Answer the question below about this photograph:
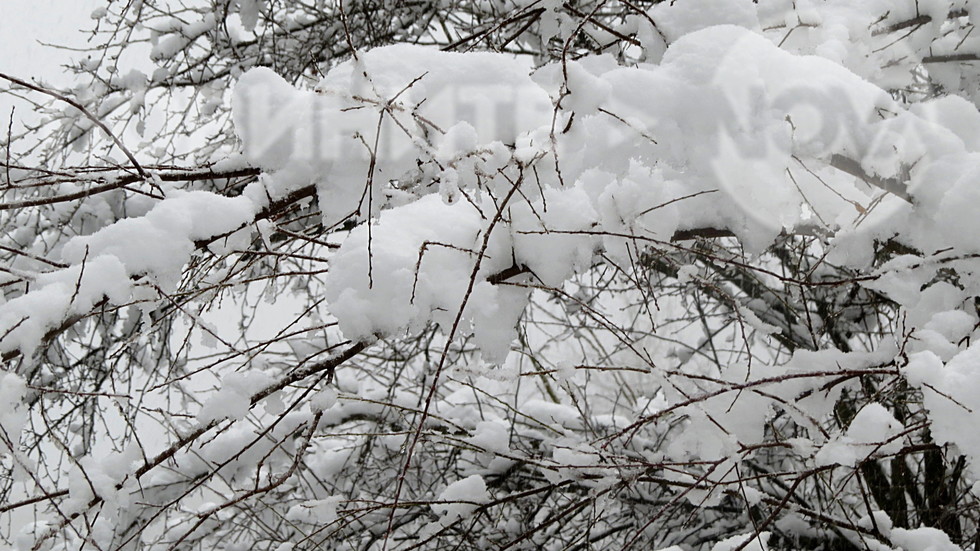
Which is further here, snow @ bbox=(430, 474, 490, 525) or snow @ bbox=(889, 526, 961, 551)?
snow @ bbox=(430, 474, 490, 525)

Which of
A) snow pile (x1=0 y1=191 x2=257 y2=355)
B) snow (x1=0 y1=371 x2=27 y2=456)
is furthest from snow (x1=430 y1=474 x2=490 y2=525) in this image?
snow (x1=0 y1=371 x2=27 y2=456)

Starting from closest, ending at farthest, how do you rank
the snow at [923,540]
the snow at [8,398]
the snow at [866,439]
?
the snow at [8,398], the snow at [866,439], the snow at [923,540]

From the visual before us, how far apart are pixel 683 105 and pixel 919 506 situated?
2.72m

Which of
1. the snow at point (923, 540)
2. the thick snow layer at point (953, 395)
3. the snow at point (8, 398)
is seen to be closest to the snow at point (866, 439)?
the thick snow layer at point (953, 395)

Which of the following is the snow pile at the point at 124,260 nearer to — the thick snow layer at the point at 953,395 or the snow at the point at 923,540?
the thick snow layer at the point at 953,395

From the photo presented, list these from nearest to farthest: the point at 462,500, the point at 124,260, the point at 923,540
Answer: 1. the point at 124,260
2. the point at 923,540
3. the point at 462,500

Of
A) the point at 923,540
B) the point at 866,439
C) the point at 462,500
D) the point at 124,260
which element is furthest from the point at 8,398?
the point at 923,540

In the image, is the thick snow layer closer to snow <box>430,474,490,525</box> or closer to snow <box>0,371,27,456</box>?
snow <box>430,474,490,525</box>

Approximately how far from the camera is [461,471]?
376 cm

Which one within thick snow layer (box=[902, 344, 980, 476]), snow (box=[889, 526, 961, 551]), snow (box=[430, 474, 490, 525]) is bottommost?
snow (box=[889, 526, 961, 551])

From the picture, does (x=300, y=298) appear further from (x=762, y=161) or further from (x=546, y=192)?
(x=762, y=161)

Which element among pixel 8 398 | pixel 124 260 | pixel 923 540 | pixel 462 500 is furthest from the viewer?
pixel 462 500

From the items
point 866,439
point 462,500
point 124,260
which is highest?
point 124,260

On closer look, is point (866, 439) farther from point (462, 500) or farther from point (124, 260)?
point (124, 260)
